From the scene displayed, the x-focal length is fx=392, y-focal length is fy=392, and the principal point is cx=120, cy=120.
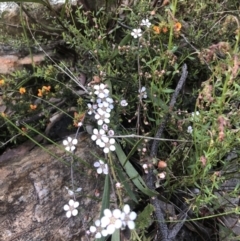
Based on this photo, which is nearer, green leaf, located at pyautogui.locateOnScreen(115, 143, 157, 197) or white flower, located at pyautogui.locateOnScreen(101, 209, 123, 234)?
white flower, located at pyautogui.locateOnScreen(101, 209, 123, 234)

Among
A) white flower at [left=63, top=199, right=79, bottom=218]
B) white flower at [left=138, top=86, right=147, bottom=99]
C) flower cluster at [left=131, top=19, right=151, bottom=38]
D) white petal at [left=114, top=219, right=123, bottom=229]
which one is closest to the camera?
white petal at [left=114, top=219, right=123, bottom=229]

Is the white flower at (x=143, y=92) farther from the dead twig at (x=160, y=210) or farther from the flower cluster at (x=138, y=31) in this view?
the flower cluster at (x=138, y=31)

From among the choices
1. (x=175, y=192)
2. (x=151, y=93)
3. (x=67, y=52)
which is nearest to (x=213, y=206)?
(x=175, y=192)

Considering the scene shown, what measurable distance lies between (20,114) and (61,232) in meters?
0.54

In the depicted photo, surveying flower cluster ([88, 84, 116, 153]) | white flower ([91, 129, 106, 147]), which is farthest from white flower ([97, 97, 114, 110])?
white flower ([91, 129, 106, 147])

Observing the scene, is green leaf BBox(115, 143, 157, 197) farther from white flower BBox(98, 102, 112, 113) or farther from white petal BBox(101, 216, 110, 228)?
white petal BBox(101, 216, 110, 228)

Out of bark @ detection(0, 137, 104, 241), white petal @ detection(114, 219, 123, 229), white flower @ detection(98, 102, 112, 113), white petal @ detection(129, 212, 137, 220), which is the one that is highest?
white flower @ detection(98, 102, 112, 113)

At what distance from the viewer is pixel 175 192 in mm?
1508

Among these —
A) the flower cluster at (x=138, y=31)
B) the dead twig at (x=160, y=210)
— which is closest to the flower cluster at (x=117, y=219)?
the dead twig at (x=160, y=210)

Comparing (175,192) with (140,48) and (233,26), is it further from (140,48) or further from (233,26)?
(233,26)

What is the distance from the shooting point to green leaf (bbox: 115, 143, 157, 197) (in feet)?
4.44

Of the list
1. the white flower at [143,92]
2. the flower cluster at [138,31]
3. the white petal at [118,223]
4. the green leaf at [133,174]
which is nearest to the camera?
the white petal at [118,223]

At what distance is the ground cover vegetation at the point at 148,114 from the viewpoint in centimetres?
126

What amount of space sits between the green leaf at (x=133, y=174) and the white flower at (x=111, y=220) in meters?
0.30
